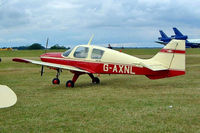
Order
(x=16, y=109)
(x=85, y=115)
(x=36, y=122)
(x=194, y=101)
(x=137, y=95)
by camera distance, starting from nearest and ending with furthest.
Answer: (x=36, y=122) → (x=85, y=115) → (x=16, y=109) → (x=194, y=101) → (x=137, y=95)

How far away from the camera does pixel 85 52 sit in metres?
11.4

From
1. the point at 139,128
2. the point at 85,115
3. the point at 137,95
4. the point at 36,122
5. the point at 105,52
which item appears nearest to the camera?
the point at 139,128

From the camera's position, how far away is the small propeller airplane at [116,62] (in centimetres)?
1020

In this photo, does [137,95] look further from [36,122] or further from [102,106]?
[36,122]

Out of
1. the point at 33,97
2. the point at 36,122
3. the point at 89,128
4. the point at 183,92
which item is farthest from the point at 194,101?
the point at 33,97

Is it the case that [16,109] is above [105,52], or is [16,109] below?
below

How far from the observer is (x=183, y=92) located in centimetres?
894

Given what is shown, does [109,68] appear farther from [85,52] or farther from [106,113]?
[106,113]


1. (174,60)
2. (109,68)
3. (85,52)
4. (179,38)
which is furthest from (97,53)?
(179,38)

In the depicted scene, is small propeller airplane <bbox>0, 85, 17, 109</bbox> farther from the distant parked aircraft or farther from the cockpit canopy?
the distant parked aircraft

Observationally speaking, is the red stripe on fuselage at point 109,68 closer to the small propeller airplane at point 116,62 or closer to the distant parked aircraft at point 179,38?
the small propeller airplane at point 116,62

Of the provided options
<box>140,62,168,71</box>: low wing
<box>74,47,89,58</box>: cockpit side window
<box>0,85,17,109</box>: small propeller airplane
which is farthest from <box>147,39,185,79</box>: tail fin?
<box>0,85,17,109</box>: small propeller airplane

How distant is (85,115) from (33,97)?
309 cm

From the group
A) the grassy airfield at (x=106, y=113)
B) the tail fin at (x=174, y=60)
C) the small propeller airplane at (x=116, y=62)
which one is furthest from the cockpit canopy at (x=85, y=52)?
the grassy airfield at (x=106, y=113)
